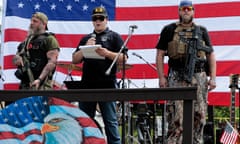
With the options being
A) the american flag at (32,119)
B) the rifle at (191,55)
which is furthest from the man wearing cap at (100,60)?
the american flag at (32,119)

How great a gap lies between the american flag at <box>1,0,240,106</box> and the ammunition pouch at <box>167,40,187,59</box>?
1.85m

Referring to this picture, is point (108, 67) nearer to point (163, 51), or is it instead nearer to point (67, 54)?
point (163, 51)

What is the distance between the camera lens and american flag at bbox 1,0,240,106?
5832mm

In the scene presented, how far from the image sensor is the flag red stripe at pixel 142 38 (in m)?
5.79

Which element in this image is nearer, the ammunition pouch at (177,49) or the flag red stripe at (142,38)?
the ammunition pouch at (177,49)

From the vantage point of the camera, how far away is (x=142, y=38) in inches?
242

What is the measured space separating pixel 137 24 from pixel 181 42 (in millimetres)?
2241

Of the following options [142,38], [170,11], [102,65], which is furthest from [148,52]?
[102,65]

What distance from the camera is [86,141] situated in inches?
116

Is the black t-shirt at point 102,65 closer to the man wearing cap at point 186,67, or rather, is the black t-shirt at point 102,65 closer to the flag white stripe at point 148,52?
the man wearing cap at point 186,67

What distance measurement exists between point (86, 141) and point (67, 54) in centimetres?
335

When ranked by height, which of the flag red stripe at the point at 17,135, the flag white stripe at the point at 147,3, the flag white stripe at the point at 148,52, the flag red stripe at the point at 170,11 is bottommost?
the flag red stripe at the point at 17,135

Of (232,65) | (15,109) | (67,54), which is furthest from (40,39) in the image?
(232,65)

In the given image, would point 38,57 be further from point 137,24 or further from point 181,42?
point 137,24
